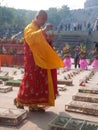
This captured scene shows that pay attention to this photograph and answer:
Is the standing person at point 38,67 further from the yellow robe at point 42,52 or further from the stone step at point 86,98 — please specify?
the stone step at point 86,98

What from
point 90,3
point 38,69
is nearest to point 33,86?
point 38,69

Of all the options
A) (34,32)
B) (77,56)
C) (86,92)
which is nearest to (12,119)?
(34,32)

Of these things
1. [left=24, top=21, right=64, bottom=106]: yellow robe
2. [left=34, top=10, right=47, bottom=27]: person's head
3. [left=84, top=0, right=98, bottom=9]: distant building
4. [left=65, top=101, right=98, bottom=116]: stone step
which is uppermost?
[left=84, top=0, right=98, bottom=9]: distant building

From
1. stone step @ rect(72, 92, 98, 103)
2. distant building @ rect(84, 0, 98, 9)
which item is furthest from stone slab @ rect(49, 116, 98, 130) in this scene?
distant building @ rect(84, 0, 98, 9)

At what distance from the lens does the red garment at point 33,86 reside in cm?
607

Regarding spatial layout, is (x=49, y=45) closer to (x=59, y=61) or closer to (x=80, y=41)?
(x=59, y=61)

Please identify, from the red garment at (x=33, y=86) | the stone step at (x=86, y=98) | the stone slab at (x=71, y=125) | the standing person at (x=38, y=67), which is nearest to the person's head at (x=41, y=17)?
the standing person at (x=38, y=67)

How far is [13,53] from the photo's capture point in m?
20.9

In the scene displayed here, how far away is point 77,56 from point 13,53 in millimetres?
4506

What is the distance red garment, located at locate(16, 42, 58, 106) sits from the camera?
6.07 m

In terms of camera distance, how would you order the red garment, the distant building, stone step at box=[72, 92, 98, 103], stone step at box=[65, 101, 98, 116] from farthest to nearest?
the distant building → stone step at box=[72, 92, 98, 103] → stone step at box=[65, 101, 98, 116] → the red garment

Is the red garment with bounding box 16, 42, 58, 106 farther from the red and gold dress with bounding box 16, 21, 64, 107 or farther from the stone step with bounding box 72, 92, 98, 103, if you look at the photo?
the stone step with bounding box 72, 92, 98, 103

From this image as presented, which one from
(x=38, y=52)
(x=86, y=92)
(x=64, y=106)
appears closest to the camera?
(x=38, y=52)

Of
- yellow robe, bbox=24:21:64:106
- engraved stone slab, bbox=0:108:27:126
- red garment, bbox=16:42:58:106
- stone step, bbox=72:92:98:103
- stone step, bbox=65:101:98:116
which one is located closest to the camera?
engraved stone slab, bbox=0:108:27:126
